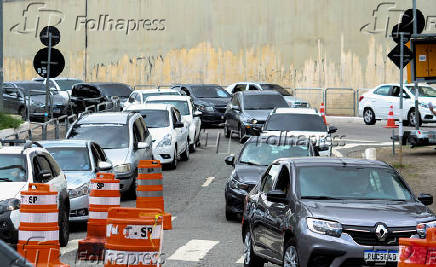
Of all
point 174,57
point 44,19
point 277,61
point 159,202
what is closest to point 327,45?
point 277,61

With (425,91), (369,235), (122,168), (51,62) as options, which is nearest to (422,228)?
(369,235)

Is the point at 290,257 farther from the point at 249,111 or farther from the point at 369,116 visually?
the point at 369,116

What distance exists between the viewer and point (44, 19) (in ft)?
205

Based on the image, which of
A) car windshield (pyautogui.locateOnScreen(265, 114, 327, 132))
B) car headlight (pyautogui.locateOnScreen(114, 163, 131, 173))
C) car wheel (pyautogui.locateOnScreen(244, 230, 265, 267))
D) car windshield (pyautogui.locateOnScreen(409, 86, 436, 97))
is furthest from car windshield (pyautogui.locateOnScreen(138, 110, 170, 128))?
car wheel (pyautogui.locateOnScreen(244, 230, 265, 267))

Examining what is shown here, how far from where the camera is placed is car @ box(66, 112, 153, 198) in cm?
2114

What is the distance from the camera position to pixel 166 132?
89.3ft

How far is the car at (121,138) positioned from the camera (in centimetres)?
2114

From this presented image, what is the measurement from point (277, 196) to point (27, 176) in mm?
4425

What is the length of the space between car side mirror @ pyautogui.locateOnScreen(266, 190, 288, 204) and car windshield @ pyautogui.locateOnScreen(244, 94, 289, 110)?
897 inches

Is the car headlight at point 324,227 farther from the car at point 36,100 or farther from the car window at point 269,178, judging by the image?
the car at point 36,100

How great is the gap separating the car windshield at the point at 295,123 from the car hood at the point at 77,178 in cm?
909

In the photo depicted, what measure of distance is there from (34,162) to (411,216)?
6.16 metres

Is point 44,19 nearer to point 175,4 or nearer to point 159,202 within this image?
point 175,4

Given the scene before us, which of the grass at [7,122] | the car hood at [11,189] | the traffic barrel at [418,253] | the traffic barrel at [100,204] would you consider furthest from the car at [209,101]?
the traffic barrel at [418,253]
